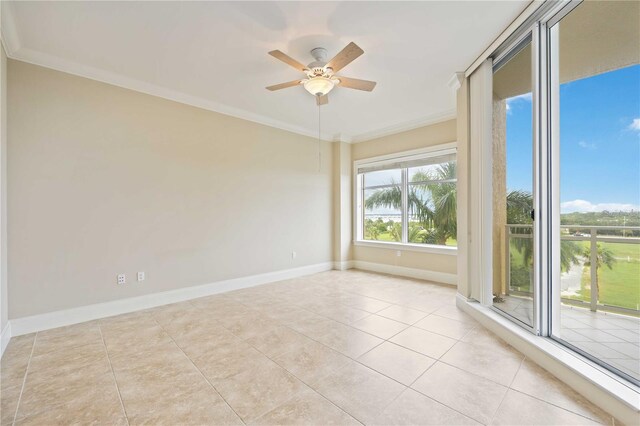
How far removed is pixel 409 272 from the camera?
5141 millimetres

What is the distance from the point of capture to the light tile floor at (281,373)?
166cm

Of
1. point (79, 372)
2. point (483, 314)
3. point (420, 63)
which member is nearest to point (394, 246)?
point (483, 314)

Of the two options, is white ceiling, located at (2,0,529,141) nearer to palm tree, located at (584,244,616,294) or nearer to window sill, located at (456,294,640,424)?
palm tree, located at (584,244,616,294)

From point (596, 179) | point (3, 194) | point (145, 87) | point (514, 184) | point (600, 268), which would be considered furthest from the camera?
point (145, 87)

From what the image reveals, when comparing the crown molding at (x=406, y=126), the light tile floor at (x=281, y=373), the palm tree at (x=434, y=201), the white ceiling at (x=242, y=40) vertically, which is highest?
the white ceiling at (x=242, y=40)

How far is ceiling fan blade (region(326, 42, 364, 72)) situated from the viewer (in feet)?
7.58

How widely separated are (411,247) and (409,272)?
475 millimetres

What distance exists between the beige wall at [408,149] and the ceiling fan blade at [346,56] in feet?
9.20

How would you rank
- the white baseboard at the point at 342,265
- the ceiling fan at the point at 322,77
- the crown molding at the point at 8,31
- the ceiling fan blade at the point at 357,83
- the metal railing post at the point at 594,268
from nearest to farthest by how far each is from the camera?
the crown molding at the point at 8,31 < the metal railing post at the point at 594,268 < the ceiling fan at the point at 322,77 < the ceiling fan blade at the point at 357,83 < the white baseboard at the point at 342,265

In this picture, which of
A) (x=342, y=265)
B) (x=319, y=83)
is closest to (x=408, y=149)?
(x=342, y=265)

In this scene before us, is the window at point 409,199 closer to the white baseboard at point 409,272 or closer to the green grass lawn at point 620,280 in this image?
the white baseboard at point 409,272

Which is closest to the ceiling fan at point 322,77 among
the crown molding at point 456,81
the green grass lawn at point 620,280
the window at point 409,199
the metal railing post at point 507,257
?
the crown molding at point 456,81

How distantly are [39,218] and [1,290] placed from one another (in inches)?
29.8

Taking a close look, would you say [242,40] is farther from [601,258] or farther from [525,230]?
[601,258]
